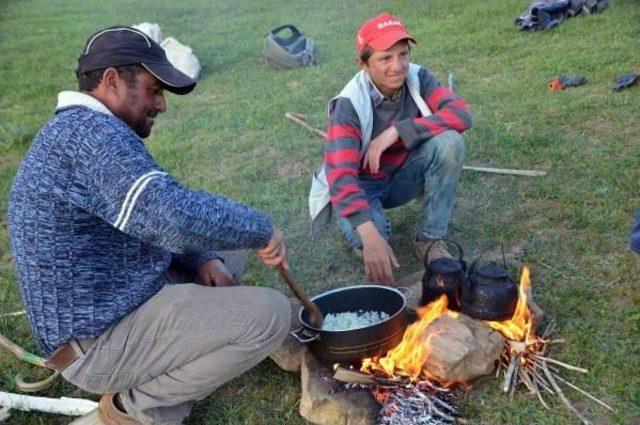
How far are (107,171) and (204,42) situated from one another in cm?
993

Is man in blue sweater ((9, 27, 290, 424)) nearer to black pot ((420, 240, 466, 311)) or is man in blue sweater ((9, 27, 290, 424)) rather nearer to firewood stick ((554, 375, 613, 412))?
black pot ((420, 240, 466, 311))

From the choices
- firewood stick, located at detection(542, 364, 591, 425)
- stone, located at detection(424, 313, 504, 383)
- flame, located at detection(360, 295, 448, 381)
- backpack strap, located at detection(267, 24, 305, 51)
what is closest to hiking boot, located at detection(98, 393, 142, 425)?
flame, located at detection(360, 295, 448, 381)

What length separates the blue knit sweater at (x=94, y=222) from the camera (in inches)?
90.8

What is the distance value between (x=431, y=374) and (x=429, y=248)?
120 cm

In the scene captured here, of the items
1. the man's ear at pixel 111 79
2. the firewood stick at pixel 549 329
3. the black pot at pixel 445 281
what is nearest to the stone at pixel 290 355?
the black pot at pixel 445 281

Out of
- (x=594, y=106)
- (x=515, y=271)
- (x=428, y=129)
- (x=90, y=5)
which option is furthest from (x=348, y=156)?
(x=90, y=5)

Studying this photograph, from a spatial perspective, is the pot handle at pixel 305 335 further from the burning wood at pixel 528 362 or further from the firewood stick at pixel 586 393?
the firewood stick at pixel 586 393

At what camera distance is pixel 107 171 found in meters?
2.28

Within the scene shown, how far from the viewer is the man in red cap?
358cm

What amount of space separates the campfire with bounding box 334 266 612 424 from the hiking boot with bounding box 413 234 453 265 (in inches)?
32.0

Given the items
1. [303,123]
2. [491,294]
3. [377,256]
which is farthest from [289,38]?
[491,294]

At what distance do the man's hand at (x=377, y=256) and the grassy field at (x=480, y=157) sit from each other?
2.19 feet

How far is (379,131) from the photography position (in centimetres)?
394

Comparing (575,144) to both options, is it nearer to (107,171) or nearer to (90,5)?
(107,171)
